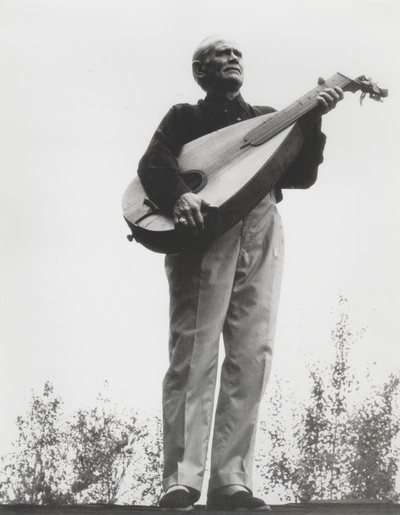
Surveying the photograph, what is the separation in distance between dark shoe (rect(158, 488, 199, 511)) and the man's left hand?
1.53 meters

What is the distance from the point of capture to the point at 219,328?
2838 millimetres

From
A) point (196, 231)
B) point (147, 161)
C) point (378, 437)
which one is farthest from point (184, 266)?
point (378, 437)

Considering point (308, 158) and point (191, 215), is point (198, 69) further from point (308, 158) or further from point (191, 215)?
point (191, 215)

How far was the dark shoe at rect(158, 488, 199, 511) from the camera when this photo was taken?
2.51 meters

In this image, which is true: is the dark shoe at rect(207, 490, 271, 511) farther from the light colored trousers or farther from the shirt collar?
the shirt collar

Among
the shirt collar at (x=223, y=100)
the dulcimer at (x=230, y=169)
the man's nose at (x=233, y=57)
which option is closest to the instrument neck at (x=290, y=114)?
the dulcimer at (x=230, y=169)

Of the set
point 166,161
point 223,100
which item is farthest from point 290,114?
point 166,161

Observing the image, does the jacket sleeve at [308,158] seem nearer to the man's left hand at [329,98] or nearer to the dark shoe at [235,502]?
the man's left hand at [329,98]

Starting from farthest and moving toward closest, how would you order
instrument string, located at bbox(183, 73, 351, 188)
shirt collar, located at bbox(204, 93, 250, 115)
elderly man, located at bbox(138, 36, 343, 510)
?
shirt collar, located at bbox(204, 93, 250, 115) → instrument string, located at bbox(183, 73, 351, 188) → elderly man, located at bbox(138, 36, 343, 510)

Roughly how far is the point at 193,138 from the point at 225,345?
92cm

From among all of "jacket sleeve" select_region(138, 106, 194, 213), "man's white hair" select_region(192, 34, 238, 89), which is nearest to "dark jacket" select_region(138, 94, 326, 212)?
"jacket sleeve" select_region(138, 106, 194, 213)

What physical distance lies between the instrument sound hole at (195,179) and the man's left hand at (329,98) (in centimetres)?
54

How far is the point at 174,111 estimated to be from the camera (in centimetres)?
321

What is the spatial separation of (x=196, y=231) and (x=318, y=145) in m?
0.68
